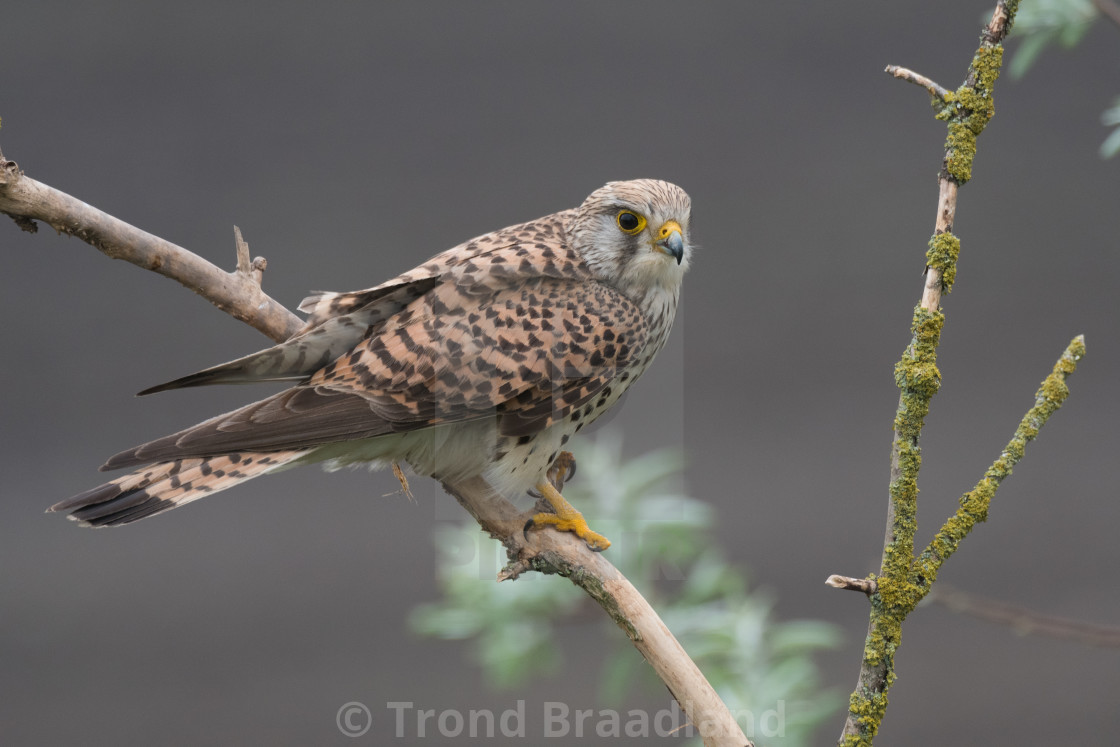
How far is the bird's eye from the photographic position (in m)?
1.81

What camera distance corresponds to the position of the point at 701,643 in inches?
75.1

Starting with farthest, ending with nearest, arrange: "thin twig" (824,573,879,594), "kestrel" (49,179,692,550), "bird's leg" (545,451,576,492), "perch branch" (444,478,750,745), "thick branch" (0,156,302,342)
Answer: "bird's leg" (545,451,576,492)
"kestrel" (49,179,692,550)
"thick branch" (0,156,302,342)
"perch branch" (444,478,750,745)
"thin twig" (824,573,879,594)

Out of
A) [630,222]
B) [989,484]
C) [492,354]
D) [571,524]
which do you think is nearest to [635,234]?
[630,222]

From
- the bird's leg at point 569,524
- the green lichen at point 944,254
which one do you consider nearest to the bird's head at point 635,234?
the bird's leg at point 569,524

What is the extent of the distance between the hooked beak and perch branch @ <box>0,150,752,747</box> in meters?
0.55

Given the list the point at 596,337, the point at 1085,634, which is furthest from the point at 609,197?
the point at 1085,634

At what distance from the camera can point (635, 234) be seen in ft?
5.99

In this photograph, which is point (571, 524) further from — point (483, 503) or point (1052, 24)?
point (1052, 24)

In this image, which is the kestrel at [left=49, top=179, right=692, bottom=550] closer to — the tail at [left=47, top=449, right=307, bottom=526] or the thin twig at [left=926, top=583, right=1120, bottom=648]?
the tail at [left=47, top=449, right=307, bottom=526]

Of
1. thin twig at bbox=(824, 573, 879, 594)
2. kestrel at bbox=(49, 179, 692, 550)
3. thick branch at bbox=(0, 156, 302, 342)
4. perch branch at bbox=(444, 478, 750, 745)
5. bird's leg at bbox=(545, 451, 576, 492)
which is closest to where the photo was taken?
thin twig at bbox=(824, 573, 879, 594)

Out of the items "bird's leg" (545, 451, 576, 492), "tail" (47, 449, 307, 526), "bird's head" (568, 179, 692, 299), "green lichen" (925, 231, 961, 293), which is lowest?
"tail" (47, 449, 307, 526)

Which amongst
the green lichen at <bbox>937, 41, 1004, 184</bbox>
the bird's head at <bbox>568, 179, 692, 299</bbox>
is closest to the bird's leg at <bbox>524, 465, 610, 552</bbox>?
the bird's head at <bbox>568, 179, 692, 299</bbox>

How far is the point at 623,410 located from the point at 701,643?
1.86ft

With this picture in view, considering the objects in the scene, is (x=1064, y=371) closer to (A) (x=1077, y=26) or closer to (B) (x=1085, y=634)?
(B) (x=1085, y=634)
